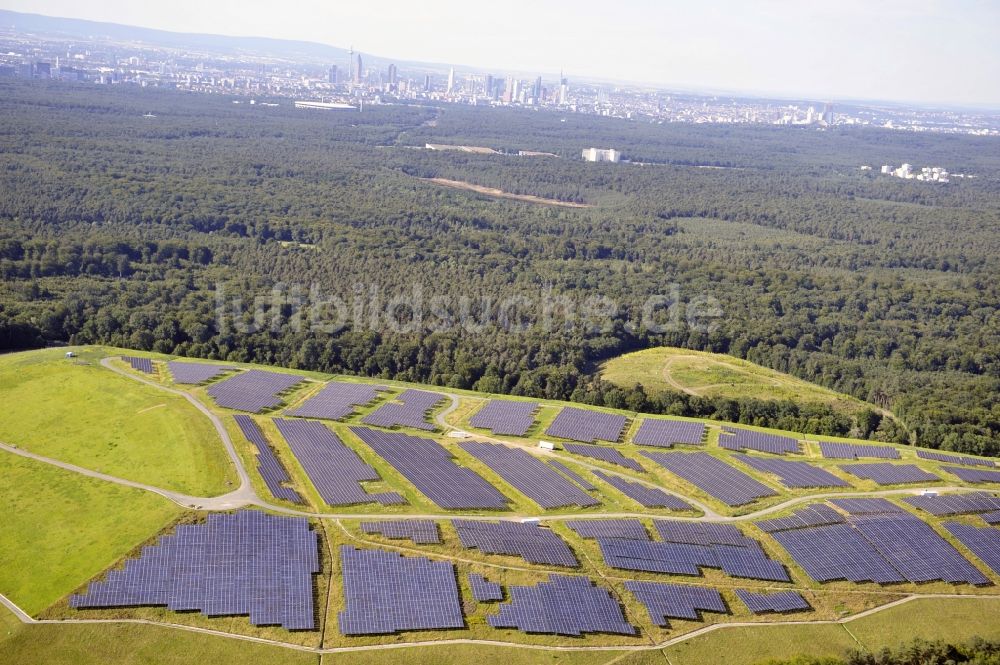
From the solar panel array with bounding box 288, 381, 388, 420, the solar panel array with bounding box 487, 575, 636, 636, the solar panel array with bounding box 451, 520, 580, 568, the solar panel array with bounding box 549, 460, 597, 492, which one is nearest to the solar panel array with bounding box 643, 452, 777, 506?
the solar panel array with bounding box 549, 460, 597, 492

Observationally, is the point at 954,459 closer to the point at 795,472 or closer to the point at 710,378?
the point at 795,472

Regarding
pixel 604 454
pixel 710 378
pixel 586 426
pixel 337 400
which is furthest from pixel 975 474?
pixel 337 400

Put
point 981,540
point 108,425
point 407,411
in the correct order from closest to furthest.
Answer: point 981,540
point 108,425
point 407,411

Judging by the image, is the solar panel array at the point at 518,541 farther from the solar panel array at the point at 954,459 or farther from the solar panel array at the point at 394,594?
the solar panel array at the point at 954,459

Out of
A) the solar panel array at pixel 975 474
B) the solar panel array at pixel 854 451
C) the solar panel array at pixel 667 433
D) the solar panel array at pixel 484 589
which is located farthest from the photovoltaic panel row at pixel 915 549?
the solar panel array at pixel 484 589

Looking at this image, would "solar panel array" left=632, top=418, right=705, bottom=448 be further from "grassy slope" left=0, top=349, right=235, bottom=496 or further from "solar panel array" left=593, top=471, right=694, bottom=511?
"grassy slope" left=0, top=349, right=235, bottom=496

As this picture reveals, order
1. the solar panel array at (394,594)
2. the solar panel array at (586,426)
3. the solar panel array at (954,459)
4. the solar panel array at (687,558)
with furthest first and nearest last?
the solar panel array at (954,459) < the solar panel array at (586,426) < the solar panel array at (687,558) < the solar panel array at (394,594)

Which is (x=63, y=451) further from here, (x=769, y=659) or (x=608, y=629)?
(x=769, y=659)

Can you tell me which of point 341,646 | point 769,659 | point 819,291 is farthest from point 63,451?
point 819,291
